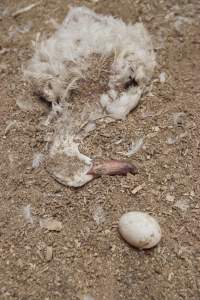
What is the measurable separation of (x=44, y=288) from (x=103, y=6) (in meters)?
1.26

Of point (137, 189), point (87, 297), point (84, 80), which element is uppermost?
point (84, 80)

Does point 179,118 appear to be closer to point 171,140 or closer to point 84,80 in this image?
point 171,140

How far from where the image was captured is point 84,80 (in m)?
1.84

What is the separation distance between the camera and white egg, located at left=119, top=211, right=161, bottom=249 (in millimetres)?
1462

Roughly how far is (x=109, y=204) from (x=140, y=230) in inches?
6.4

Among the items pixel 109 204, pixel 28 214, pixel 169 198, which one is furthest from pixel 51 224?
pixel 169 198

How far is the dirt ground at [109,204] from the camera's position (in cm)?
146

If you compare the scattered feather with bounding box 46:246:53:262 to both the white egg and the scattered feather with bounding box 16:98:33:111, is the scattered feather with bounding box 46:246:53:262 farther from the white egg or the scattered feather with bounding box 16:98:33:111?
the scattered feather with bounding box 16:98:33:111

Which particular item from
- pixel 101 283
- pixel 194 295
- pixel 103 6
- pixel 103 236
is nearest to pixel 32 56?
pixel 103 6

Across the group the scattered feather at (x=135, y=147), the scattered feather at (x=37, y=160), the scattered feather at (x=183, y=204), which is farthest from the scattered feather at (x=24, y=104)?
the scattered feather at (x=183, y=204)

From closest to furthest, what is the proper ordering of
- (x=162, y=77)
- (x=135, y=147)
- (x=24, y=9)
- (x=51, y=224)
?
(x=51, y=224) → (x=135, y=147) → (x=162, y=77) → (x=24, y=9)

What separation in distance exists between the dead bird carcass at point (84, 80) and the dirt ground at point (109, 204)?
0.04 m

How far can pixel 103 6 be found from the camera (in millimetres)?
2217

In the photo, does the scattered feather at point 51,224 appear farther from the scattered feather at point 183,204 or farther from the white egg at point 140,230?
the scattered feather at point 183,204
